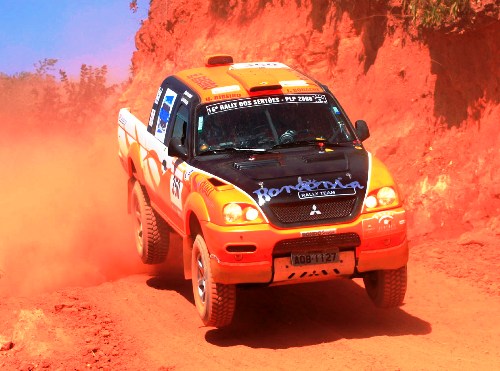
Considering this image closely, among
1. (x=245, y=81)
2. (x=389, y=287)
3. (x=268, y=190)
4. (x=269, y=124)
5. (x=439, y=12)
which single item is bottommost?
(x=389, y=287)

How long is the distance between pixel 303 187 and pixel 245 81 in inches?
81.7

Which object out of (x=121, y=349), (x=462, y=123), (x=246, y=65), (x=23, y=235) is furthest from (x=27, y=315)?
(x=462, y=123)

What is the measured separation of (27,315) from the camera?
9680 millimetres

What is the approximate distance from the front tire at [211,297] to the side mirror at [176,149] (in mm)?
1004

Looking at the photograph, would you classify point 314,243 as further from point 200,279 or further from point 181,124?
point 181,124

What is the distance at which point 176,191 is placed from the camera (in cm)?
1016

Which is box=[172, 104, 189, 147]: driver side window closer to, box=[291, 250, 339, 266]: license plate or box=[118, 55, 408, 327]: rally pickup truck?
box=[118, 55, 408, 327]: rally pickup truck

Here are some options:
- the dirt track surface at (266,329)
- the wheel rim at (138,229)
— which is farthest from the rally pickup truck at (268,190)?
the wheel rim at (138,229)

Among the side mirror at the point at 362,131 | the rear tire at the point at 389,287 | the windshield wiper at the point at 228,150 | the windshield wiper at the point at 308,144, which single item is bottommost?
the rear tire at the point at 389,287

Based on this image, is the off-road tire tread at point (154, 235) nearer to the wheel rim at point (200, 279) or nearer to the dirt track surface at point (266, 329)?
the dirt track surface at point (266, 329)

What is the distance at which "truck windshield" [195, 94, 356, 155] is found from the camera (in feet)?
32.8

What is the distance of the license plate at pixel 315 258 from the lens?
878 cm

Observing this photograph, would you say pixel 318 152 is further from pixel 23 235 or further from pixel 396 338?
pixel 23 235

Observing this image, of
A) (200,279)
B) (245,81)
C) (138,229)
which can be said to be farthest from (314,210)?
(138,229)
